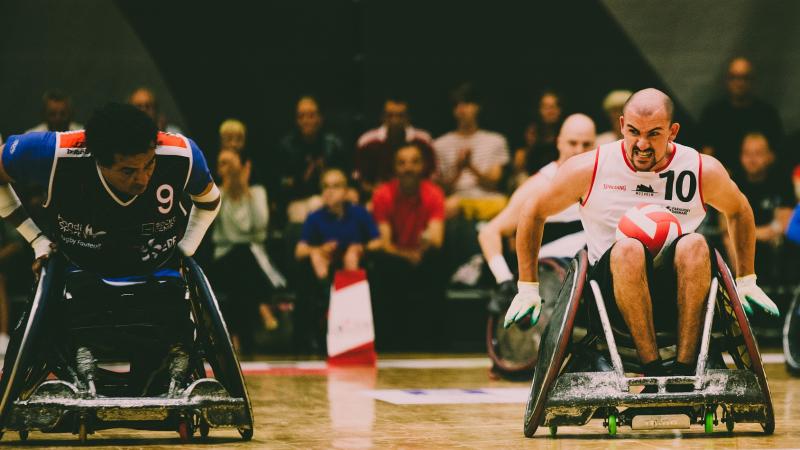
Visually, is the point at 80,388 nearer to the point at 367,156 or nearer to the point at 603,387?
the point at 603,387

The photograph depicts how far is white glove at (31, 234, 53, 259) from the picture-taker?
5902 millimetres

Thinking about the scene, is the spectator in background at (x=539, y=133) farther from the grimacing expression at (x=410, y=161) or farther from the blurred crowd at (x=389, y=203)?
the grimacing expression at (x=410, y=161)

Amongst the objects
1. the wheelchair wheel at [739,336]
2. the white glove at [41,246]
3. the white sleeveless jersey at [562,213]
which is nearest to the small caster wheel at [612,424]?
the wheelchair wheel at [739,336]

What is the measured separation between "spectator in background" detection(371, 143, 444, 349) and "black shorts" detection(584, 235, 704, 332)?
5.20m

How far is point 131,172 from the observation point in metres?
5.75

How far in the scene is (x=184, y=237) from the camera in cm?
617

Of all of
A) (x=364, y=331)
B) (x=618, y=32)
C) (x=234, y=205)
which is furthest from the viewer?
(x=618, y=32)

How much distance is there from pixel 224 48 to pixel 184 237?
19.5 feet

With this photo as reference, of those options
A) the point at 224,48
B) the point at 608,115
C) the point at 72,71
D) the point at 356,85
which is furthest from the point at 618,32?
the point at 72,71

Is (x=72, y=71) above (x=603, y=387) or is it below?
above

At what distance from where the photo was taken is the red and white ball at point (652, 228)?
602 centimetres

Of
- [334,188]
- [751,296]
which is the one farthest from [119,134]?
[334,188]

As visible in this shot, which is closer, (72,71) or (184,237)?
(184,237)

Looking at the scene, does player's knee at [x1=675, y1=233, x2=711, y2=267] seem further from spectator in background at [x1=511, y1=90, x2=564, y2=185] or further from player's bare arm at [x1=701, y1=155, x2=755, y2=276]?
spectator in background at [x1=511, y1=90, x2=564, y2=185]
